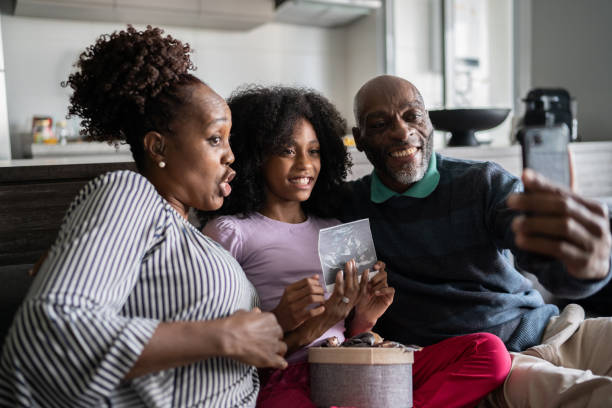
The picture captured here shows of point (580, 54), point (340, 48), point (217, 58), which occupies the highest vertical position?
point (340, 48)

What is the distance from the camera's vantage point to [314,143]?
4.98 ft

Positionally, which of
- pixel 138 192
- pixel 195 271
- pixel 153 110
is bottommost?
pixel 195 271

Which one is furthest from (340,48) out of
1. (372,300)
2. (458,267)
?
(372,300)

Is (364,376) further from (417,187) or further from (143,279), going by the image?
(417,187)

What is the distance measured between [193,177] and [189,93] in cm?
17

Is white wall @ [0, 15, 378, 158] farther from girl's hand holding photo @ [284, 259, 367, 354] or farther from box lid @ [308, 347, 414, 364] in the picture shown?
box lid @ [308, 347, 414, 364]

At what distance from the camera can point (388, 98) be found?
1562 mm

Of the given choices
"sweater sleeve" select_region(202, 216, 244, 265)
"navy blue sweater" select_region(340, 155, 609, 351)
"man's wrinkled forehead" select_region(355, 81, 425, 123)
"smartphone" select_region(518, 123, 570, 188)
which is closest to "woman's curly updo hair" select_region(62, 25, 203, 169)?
"sweater sleeve" select_region(202, 216, 244, 265)

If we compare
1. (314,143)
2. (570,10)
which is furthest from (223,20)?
(314,143)

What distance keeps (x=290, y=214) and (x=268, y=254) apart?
0.61 feet

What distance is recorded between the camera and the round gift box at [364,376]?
3.75ft

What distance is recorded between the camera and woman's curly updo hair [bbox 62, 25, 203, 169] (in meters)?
1.08

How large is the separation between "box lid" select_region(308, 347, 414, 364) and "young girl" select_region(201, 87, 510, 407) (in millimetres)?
90

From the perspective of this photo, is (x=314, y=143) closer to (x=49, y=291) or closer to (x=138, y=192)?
(x=138, y=192)
